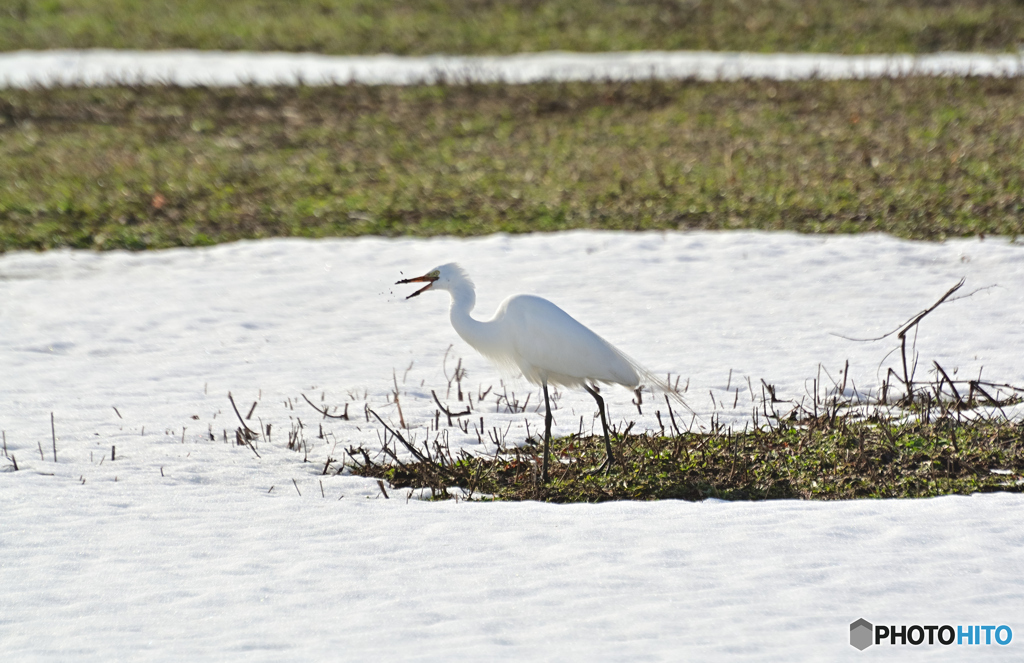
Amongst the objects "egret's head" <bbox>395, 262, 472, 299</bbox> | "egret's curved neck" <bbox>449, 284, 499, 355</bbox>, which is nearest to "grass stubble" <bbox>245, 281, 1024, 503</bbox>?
"egret's curved neck" <bbox>449, 284, 499, 355</bbox>

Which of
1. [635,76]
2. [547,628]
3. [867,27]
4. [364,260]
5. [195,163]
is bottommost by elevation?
[547,628]

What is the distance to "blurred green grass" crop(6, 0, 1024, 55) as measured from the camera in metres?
22.9

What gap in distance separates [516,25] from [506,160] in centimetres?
1059

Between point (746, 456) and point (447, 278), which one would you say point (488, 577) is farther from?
point (447, 278)

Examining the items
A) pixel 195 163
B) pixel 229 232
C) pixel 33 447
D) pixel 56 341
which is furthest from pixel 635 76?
pixel 33 447

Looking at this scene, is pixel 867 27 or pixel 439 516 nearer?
pixel 439 516

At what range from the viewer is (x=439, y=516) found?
5.32m

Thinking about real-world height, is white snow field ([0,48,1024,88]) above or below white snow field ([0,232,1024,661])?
above

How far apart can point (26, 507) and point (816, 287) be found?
24.9 feet

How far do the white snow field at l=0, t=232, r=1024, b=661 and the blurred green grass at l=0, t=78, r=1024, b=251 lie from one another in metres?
1.61

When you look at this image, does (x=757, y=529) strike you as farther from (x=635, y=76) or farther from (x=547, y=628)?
(x=635, y=76)

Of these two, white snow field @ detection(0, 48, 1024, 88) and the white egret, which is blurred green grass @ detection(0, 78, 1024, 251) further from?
the white egret

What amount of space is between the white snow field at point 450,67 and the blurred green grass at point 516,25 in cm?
75

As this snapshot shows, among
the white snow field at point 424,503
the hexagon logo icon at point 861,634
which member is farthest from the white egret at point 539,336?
the hexagon logo icon at point 861,634
